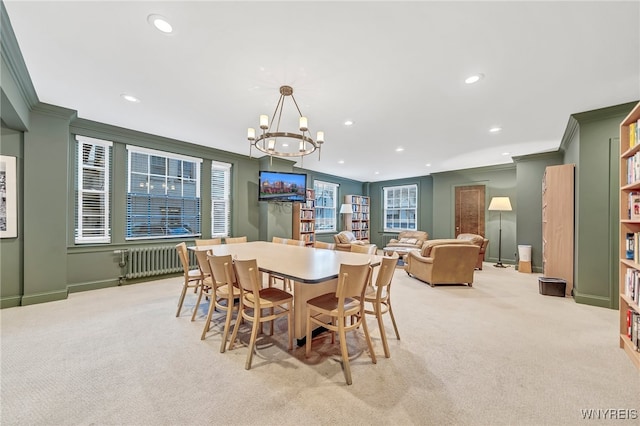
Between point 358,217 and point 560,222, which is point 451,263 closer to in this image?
point 560,222

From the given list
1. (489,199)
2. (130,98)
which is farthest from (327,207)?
(130,98)

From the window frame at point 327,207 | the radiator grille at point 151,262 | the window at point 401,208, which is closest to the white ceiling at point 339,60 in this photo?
the radiator grille at point 151,262

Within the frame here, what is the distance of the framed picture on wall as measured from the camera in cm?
322

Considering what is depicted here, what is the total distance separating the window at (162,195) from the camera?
452 centimetres

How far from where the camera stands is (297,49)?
7.02ft

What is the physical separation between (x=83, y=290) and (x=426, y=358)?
4991 millimetres

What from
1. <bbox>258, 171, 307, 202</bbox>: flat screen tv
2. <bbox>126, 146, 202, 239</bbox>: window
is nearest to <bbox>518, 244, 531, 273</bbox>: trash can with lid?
<bbox>258, 171, 307, 202</bbox>: flat screen tv

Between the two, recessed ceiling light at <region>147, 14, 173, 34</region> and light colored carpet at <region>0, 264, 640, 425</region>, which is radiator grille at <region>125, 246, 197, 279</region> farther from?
recessed ceiling light at <region>147, 14, 173, 34</region>

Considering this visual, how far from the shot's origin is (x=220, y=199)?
18.6 feet

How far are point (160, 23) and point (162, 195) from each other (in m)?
3.65

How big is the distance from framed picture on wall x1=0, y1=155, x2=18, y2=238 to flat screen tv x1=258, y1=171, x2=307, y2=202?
11.8 ft

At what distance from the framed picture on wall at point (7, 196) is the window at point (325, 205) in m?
6.31

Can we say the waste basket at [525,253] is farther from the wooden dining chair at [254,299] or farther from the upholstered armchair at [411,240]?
the wooden dining chair at [254,299]

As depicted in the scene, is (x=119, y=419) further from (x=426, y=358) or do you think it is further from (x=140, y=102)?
(x=140, y=102)
